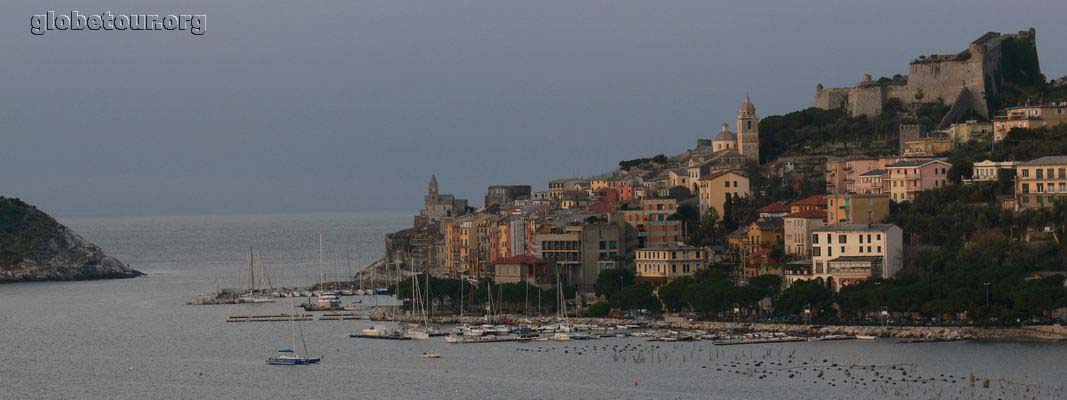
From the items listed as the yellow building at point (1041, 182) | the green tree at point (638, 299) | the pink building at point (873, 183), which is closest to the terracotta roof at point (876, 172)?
the pink building at point (873, 183)

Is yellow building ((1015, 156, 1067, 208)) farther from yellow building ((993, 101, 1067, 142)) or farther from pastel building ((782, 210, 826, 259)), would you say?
yellow building ((993, 101, 1067, 142))

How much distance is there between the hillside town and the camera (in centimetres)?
6300

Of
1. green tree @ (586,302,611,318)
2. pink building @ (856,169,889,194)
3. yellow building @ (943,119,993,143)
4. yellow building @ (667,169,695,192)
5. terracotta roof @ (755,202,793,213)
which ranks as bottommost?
green tree @ (586,302,611,318)

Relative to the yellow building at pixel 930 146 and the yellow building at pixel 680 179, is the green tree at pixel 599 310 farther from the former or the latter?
the yellow building at pixel 680 179

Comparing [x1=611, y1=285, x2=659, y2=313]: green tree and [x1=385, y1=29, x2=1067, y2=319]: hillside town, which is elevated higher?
[x1=385, y1=29, x2=1067, y2=319]: hillside town

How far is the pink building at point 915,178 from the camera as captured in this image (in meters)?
70.1

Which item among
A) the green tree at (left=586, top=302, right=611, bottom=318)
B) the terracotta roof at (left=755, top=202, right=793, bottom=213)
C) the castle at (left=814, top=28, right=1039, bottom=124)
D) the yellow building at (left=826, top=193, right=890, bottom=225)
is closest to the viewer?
the green tree at (left=586, top=302, right=611, bottom=318)

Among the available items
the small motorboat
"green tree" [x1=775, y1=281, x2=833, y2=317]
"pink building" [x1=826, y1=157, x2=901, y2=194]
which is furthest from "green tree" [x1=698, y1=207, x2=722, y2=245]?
the small motorboat

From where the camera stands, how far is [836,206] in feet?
224

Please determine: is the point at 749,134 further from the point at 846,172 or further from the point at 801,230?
the point at 801,230

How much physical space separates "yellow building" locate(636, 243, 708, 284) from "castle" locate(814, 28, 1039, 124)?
16381 mm

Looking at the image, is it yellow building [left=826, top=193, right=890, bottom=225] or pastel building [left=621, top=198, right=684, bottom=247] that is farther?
pastel building [left=621, top=198, right=684, bottom=247]

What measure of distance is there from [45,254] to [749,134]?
4396 centimetres

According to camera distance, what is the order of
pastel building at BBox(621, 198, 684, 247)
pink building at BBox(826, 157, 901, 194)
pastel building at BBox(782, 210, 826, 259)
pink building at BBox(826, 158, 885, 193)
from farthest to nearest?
pastel building at BBox(621, 198, 684, 247), pink building at BBox(826, 158, 885, 193), pink building at BBox(826, 157, 901, 194), pastel building at BBox(782, 210, 826, 259)
